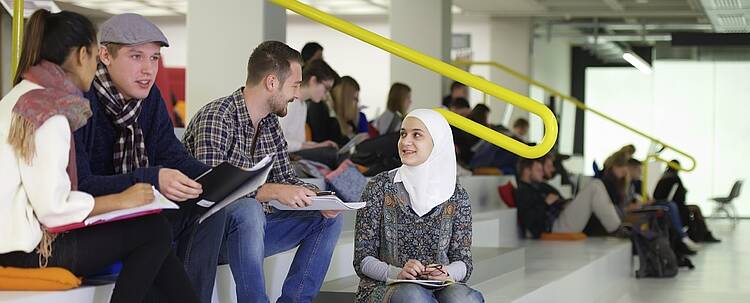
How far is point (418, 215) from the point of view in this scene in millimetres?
3783

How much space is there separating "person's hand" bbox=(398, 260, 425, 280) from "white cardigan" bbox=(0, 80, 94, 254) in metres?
1.15

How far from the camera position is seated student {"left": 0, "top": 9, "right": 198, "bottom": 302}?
2764mm

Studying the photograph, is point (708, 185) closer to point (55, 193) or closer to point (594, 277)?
point (594, 277)

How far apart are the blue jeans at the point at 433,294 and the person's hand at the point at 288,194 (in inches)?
17.1

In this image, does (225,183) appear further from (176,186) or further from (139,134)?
(139,134)

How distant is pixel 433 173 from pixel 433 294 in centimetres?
40

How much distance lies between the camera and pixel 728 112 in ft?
63.1

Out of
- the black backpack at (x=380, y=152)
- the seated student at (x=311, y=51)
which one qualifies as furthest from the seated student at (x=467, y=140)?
the black backpack at (x=380, y=152)

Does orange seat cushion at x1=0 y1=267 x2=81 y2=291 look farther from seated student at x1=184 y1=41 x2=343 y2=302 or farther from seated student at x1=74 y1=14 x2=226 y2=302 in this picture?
seated student at x1=184 y1=41 x2=343 y2=302

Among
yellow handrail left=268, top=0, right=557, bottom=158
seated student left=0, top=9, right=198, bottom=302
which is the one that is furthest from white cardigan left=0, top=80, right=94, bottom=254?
yellow handrail left=268, top=0, right=557, bottom=158

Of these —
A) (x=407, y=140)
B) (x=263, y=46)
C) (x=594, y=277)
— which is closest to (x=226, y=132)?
(x=263, y=46)

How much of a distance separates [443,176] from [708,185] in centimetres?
1653

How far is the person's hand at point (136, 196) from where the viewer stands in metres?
2.88

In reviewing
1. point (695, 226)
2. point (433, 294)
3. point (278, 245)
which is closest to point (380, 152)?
point (278, 245)
